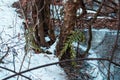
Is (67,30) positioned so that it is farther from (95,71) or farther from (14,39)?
(14,39)

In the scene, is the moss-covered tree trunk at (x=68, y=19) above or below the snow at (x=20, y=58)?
above

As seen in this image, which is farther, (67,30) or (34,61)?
(34,61)

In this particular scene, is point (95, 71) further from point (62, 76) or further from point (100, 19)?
point (100, 19)

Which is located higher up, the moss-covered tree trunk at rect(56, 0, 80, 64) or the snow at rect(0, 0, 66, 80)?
the moss-covered tree trunk at rect(56, 0, 80, 64)

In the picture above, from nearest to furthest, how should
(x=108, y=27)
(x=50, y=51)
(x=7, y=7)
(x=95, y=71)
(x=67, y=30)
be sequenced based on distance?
(x=67, y=30) → (x=95, y=71) → (x=50, y=51) → (x=108, y=27) → (x=7, y=7)

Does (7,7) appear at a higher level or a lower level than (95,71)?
higher

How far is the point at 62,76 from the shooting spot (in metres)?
5.17

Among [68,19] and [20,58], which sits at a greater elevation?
[68,19]

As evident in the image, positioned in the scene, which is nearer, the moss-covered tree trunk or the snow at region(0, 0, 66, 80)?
the moss-covered tree trunk

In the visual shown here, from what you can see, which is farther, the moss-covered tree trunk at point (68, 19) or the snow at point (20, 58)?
the snow at point (20, 58)

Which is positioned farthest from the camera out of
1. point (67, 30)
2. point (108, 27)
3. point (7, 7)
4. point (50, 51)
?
point (7, 7)

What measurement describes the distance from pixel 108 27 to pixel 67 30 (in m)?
3.97

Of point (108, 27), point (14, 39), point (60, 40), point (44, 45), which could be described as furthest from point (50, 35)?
point (108, 27)

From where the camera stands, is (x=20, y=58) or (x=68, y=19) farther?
(x=20, y=58)
